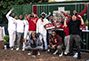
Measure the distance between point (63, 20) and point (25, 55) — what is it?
2527 mm

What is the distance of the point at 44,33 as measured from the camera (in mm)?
19500

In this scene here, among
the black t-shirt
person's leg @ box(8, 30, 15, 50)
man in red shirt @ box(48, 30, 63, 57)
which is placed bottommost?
person's leg @ box(8, 30, 15, 50)

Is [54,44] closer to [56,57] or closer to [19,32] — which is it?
[56,57]

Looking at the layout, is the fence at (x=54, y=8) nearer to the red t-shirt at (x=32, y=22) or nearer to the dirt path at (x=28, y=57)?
the dirt path at (x=28, y=57)

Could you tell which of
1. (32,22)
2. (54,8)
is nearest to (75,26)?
(32,22)

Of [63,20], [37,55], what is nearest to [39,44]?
[37,55]

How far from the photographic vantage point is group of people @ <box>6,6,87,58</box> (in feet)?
56.2

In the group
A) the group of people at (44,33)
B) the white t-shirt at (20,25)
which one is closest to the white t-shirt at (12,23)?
the group of people at (44,33)

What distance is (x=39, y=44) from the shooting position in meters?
18.2

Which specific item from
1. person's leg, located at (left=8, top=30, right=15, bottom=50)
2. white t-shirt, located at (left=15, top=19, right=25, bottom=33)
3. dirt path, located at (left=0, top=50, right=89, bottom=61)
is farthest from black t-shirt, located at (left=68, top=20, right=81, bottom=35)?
person's leg, located at (left=8, top=30, right=15, bottom=50)

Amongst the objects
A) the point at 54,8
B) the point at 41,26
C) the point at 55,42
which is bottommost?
the point at 55,42

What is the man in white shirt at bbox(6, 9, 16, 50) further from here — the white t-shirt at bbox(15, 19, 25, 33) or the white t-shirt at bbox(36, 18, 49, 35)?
the white t-shirt at bbox(36, 18, 49, 35)

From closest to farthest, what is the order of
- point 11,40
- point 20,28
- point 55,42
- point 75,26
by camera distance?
point 75,26 < point 55,42 < point 20,28 < point 11,40

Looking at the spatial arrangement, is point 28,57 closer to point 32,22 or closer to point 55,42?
point 55,42
